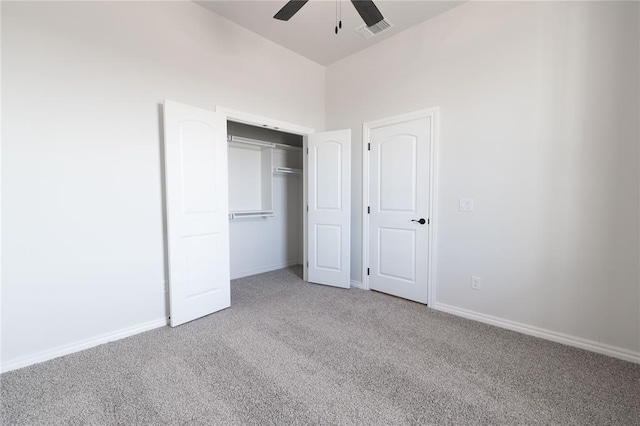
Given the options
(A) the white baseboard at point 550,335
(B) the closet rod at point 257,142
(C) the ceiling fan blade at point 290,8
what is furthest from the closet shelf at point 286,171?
(A) the white baseboard at point 550,335

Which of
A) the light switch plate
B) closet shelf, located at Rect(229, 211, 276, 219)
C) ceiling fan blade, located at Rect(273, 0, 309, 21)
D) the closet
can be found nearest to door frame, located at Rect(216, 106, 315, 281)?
the closet

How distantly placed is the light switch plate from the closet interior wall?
2715 mm

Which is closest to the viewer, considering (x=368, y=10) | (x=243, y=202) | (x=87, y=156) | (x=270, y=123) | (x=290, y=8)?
(x=368, y=10)

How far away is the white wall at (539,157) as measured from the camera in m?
2.10

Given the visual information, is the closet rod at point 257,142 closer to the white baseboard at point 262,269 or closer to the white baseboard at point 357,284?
the white baseboard at point 262,269

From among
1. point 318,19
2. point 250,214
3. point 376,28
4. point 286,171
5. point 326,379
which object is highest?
point 318,19

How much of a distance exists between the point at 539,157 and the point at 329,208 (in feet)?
7.43

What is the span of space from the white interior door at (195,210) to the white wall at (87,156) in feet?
0.50

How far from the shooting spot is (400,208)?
131 inches

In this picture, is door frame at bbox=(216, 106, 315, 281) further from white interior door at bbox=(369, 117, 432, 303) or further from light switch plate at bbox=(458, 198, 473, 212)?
light switch plate at bbox=(458, 198, 473, 212)

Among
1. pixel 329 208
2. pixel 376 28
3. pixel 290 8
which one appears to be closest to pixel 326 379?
pixel 329 208

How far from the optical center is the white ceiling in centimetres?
279

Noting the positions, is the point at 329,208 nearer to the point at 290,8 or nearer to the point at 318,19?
the point at 318,19

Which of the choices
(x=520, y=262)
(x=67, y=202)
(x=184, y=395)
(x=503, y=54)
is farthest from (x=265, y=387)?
(x=503, y=54)
